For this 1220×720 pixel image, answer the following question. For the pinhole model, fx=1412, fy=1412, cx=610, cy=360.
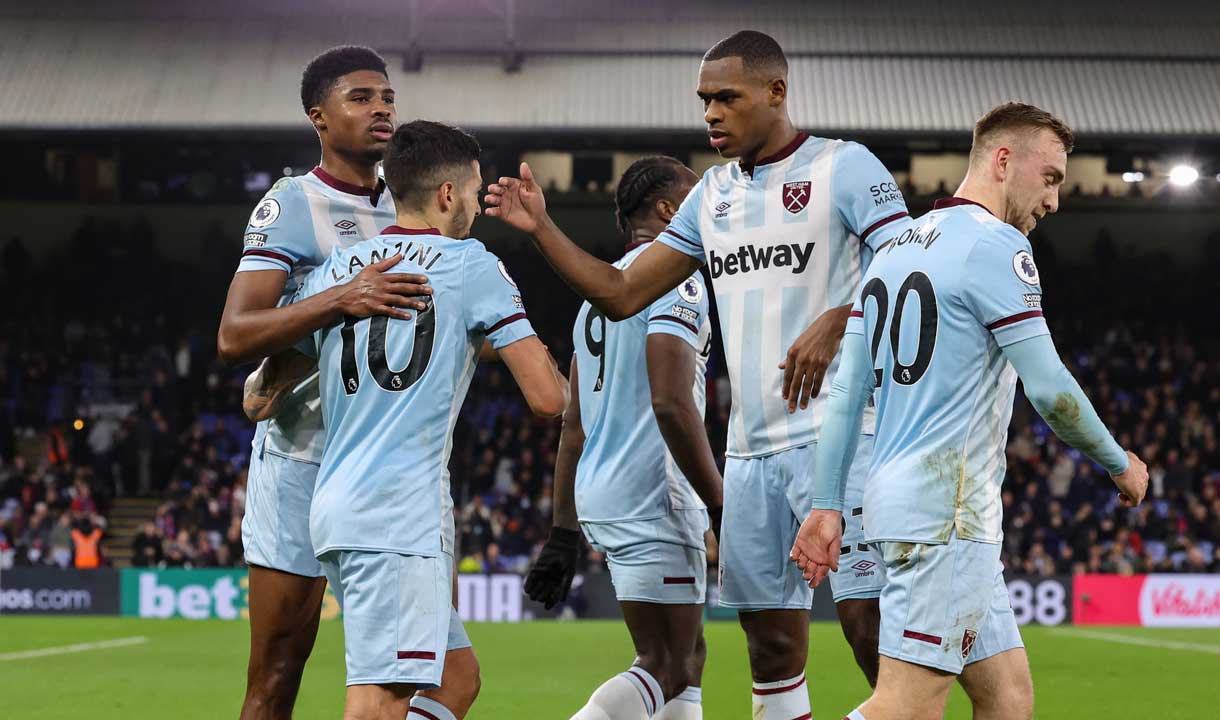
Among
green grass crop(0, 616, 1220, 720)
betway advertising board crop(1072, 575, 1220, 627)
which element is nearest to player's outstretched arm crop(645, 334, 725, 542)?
green grass crop(0, 616, 1220, 720)

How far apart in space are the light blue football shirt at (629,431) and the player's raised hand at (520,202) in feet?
3.60

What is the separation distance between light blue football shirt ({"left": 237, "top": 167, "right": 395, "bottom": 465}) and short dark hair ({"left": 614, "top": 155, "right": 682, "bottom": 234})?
1273 mm

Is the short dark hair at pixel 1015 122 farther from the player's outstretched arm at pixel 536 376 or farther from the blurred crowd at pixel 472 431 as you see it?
the blurred crowd at pixel 472 431

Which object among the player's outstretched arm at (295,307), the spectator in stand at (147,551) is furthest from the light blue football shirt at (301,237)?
the spectator in stand at (147,551)

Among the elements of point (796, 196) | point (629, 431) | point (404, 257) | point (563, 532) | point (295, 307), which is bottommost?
point (563, 532)

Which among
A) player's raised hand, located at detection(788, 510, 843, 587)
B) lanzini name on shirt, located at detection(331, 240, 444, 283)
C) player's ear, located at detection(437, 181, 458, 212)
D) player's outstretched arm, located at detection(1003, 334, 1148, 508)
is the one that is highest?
player's ear, located at detection(437, 181, 458, 212)

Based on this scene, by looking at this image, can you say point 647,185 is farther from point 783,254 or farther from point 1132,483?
point 1132,483

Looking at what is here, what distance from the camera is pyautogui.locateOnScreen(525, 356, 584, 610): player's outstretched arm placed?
5547mm

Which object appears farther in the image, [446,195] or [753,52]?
[753,52]

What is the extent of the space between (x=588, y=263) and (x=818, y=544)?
122 cm

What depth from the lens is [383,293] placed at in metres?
3.68

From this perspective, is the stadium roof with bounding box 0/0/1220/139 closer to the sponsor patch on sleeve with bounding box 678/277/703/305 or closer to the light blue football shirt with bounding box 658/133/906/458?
the sponsor patch on sleeve with bounding box 678/277/703/305

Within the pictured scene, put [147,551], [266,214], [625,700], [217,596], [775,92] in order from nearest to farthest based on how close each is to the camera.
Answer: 1. [266,214]
2. [775,92]
3. [625,700]
4. [217,596]
5. [147,551]

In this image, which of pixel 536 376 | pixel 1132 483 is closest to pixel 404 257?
pixel 536 376
